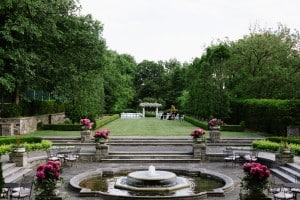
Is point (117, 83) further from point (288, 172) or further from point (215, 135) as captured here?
point (288, 172)

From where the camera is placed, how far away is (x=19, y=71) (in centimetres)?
3203

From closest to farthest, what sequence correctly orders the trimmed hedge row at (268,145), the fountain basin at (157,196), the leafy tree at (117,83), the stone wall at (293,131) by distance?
the fountain basin at (157,196) → the trimmed hedge row at (268,145) → the stone wall at (293,131) → the leafy tree at (117,83)

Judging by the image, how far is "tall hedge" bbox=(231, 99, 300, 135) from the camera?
30.9 meters

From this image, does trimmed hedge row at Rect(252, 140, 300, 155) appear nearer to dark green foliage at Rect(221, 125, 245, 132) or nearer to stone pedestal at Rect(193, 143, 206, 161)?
stone pedestal at Rect(193, 143, 206, 161)

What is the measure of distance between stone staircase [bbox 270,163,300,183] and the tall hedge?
1208 centimetres

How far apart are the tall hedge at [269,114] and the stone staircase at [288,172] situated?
12.1 meters

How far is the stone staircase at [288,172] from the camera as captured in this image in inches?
682

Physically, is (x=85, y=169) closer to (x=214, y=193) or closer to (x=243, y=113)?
(x=214, y=193)

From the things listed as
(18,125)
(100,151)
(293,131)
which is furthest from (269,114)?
(18,125)

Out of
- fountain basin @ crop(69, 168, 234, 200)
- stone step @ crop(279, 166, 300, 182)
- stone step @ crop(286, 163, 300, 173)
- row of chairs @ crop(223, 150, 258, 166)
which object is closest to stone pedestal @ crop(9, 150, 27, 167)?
fountain basin @ crop(69, 168, 234, 200)

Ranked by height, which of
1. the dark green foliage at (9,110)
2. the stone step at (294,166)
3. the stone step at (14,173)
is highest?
the dark green foliage at (9,110)

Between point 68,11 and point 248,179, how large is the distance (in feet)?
93.6

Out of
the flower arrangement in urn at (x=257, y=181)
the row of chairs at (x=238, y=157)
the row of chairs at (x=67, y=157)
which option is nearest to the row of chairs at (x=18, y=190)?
the row of chairs at (x=67, y=157)

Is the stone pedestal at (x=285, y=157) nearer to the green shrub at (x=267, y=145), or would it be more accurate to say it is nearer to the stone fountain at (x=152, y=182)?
the green shrub at (x=267, y=145)
